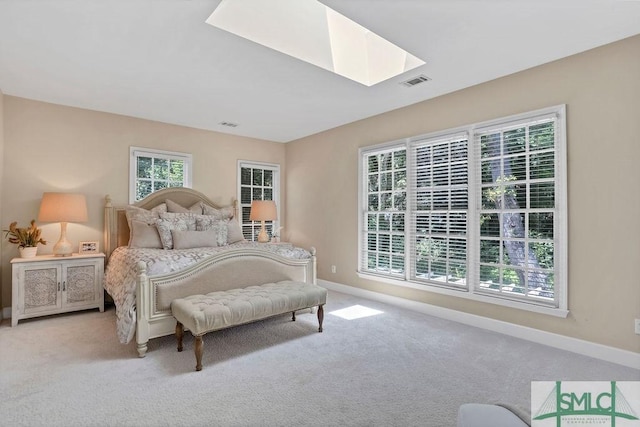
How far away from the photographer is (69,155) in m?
4.12

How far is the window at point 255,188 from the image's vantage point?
575 cm

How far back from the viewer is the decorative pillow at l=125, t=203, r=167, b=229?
4.13m

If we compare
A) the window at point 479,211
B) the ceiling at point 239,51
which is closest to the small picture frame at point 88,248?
the ceiling at point 239,51

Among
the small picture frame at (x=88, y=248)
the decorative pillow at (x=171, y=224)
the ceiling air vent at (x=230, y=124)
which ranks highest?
the ceiling air vent at (x=230, y=124)

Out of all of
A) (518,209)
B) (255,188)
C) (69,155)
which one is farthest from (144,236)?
(518,209)

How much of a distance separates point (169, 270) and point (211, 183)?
2.65 metres

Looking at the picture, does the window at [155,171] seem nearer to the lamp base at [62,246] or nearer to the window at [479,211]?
the lamp base at [62,246]

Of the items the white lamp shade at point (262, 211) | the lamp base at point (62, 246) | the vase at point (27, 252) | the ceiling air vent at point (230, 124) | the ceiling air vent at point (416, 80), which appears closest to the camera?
the ceiling air vent at point (416, 80)

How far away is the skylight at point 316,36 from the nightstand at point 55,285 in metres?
3.22

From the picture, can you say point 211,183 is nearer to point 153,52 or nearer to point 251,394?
point 153,52

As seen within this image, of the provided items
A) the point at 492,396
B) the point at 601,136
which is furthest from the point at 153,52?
the point at 601,136

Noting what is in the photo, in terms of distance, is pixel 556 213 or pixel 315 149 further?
pixel 315 149

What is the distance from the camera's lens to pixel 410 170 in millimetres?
4121

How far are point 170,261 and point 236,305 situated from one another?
2.65 feet
